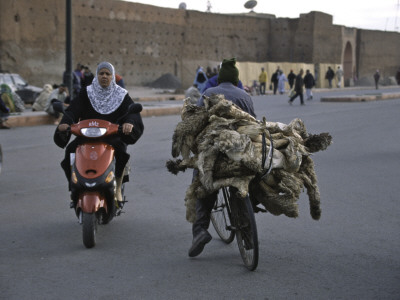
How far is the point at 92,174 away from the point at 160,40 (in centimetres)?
4262

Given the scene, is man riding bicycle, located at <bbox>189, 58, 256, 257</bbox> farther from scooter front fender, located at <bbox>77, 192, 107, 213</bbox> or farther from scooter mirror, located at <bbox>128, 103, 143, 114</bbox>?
scooter front fender, located at <bbox>77, 192, 107, 213</bbox>

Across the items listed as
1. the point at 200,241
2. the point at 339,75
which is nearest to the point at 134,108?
the point at 200,241

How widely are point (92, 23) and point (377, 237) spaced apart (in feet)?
122

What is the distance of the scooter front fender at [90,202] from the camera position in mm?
5262

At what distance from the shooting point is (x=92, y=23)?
4109 centimetres

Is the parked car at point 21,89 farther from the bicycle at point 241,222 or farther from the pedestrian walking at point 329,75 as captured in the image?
the pedestrian walking at point 329,75

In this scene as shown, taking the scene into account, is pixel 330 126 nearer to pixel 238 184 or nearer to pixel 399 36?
pixel 238 184

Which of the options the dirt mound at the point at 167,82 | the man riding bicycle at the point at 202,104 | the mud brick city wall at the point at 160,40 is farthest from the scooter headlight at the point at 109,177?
the dirt mound at the point at 167,82

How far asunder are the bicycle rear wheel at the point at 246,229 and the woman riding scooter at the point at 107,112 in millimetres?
1331

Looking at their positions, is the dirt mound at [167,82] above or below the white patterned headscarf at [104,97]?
below

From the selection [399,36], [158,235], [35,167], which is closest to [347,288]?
[158,235]

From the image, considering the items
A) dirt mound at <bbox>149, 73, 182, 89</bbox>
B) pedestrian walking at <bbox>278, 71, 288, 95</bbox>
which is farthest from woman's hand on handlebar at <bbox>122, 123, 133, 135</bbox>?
dirt mound at <bbox>149, 73, 182, 89</bbox>

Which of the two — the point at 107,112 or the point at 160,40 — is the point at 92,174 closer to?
the point at 107,112

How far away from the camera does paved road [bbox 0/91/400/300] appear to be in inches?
171
